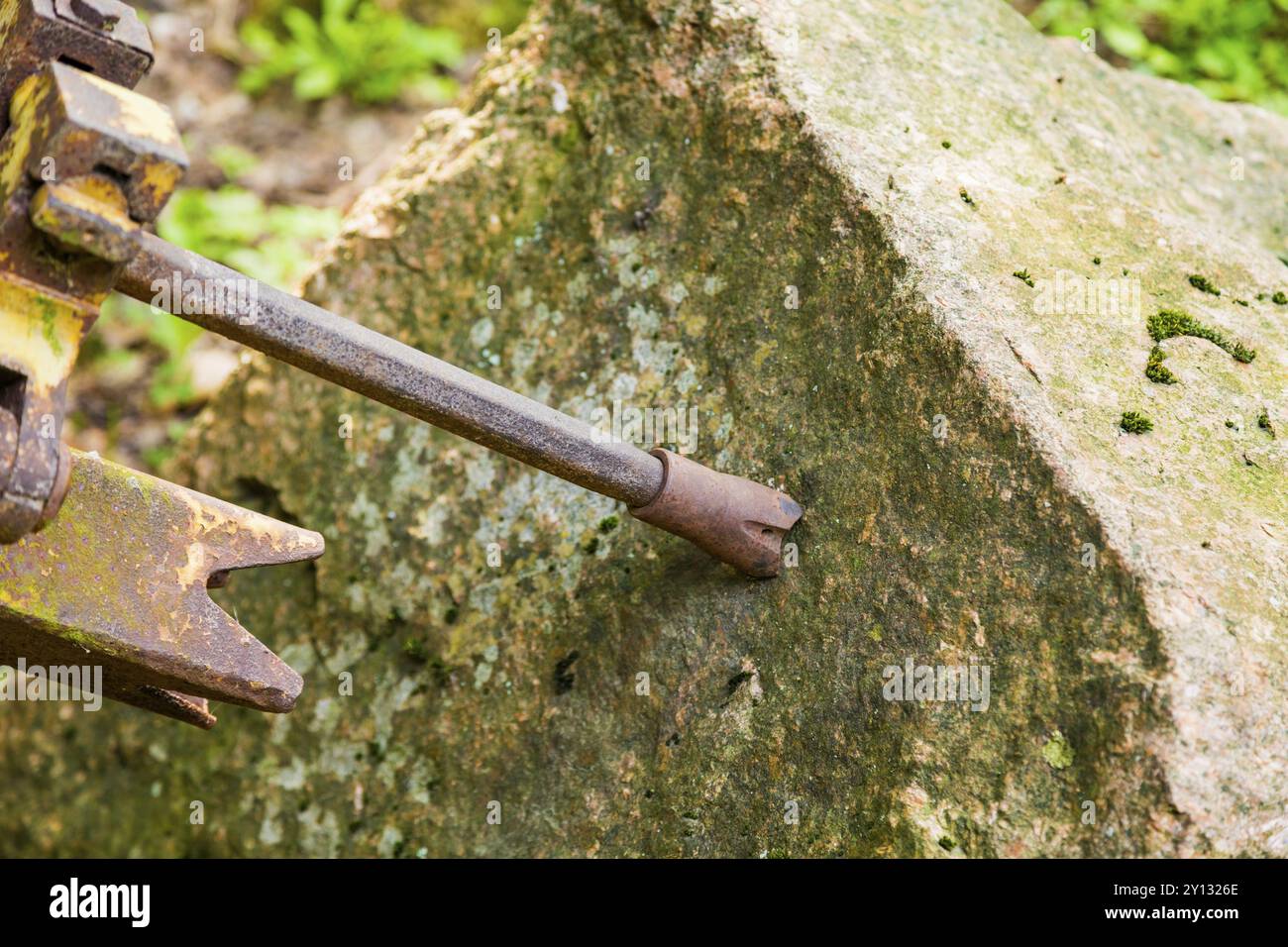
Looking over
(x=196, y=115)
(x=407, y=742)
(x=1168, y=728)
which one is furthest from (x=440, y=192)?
(x=196, y=115)

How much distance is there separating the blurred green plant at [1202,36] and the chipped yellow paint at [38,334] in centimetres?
484

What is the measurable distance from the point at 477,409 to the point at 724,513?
0.59 metres

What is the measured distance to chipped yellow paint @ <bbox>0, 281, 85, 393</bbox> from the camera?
6.21ft

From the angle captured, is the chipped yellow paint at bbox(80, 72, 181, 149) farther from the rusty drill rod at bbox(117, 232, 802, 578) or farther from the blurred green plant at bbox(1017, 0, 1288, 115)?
the blurred green plant at bbox(1017, 0, 1288, 115)

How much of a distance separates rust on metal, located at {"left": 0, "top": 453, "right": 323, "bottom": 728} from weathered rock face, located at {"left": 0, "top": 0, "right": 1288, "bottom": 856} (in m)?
0.78

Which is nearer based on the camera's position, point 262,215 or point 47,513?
point 47,513

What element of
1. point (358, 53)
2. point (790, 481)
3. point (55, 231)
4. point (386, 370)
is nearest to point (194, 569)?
point (386, 370)

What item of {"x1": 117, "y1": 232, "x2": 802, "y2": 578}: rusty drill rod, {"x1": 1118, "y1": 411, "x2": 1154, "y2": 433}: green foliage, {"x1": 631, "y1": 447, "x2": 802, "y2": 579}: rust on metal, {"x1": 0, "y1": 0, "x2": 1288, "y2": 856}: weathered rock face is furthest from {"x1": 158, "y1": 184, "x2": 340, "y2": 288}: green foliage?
{"x1": 1118, "y1": 411, "x2": 1154, "y2": 433}: green foliage

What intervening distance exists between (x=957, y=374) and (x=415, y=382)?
3.61 ft

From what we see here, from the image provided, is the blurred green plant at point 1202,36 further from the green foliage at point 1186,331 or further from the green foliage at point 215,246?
the green foliage at point 215,246

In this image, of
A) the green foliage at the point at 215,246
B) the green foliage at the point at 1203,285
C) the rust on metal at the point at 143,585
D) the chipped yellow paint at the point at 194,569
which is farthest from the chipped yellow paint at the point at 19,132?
the green foliage at the point at 215,246

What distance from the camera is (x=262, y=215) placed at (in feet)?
19.4

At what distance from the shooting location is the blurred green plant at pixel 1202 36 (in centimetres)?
538

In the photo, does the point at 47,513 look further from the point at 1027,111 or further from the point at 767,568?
the point at 1027,111
